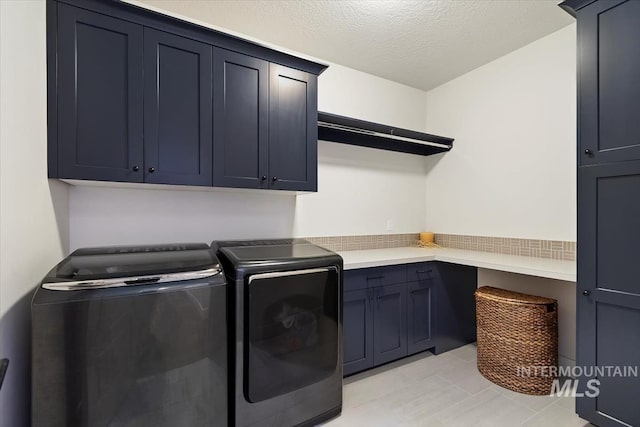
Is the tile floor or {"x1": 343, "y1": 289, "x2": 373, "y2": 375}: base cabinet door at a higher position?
A: {"x1": 343, "y1": 289, "x2": 373, "y2": 375}: base cabinet door

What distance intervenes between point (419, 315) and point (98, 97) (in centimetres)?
275

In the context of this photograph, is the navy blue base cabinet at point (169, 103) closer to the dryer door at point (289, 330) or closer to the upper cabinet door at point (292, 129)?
the upper cabinet door at point (292, 129)

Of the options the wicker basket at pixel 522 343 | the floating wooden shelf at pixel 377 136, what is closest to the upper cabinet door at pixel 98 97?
the floating wooden shelf at pixel 377 136

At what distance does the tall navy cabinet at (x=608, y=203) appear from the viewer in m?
1.49

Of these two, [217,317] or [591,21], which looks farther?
[591,21]

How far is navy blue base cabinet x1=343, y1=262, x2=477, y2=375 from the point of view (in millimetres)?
2210

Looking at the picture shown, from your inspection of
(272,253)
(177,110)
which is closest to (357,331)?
(272,253)

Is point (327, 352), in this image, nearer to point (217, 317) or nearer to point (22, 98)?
point (217, 317)

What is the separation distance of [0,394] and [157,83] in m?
1.60

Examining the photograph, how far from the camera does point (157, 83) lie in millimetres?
1722

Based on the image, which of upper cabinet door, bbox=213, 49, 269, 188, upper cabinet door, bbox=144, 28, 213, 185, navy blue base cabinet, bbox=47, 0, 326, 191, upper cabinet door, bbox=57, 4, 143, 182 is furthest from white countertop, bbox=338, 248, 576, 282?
upper cabinet door, bbox=57, 4, 143, 182

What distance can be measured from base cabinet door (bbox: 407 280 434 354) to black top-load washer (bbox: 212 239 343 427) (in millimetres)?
899

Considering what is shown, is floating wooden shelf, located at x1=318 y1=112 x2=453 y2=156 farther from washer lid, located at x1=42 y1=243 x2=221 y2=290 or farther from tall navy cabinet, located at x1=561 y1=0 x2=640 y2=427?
washer lid, located at x1=42 y1=243 x2=221 y2=290

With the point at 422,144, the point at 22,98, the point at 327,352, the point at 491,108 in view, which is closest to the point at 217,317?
the point at 327,352
